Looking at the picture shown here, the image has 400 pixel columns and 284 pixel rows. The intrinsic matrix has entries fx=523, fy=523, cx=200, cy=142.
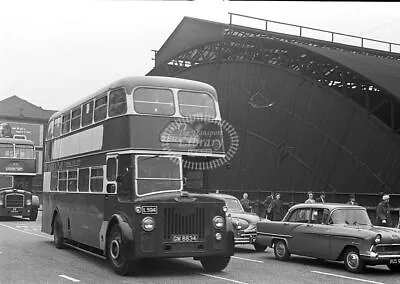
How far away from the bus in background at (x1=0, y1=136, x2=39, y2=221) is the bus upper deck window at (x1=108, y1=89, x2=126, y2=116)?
18313 millimetres

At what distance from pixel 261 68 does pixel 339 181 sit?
28.7 feet

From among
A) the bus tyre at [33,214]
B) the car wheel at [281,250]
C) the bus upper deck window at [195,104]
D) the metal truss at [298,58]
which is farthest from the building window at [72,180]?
the bus tyre at [33,214]

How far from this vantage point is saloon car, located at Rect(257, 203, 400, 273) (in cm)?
1070

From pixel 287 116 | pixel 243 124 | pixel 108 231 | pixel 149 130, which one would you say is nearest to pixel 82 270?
pixel 108 231

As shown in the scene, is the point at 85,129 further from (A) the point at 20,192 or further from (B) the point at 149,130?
(A) the point at 20,192

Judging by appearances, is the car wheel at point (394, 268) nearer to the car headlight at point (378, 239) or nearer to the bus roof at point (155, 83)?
the car headlight at point (378, 239)

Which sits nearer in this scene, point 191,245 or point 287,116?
point 191,245

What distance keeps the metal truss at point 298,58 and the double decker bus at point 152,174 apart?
14.7 m

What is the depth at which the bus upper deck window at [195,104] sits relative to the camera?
11.1 metres

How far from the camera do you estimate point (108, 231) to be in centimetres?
1080

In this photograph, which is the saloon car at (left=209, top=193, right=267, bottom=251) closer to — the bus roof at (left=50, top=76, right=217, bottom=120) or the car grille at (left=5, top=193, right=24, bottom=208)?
the bus roof at (left=50, top=76, right=217, bottom=120)

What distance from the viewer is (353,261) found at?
36.0 feet

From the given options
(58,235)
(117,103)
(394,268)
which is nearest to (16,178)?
(58,235)

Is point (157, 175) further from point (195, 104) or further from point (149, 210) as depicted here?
point (195, 104)
